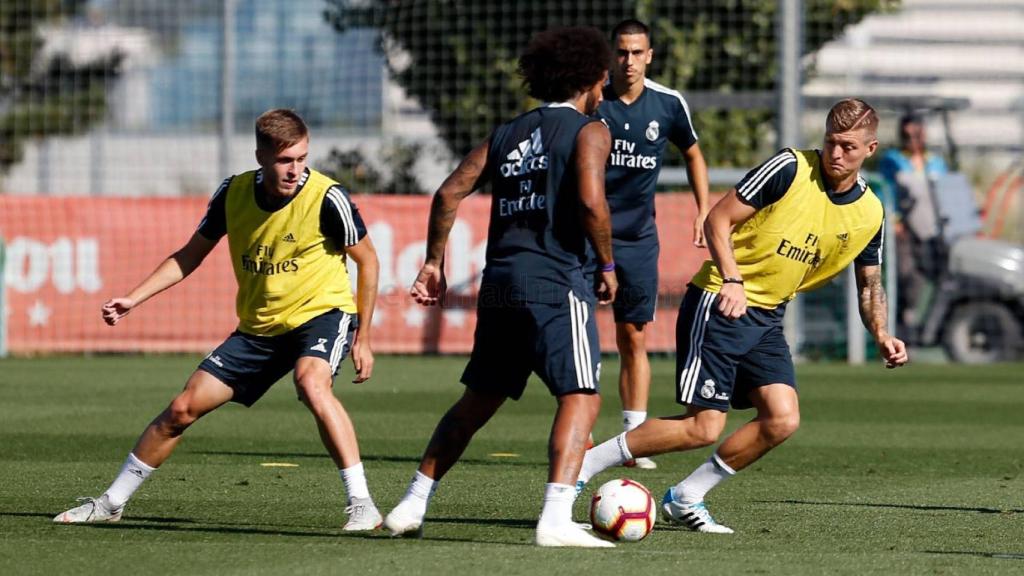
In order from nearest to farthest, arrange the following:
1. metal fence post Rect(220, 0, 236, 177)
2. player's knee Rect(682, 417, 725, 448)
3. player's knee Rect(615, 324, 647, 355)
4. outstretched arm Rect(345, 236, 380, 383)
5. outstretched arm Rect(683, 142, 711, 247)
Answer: outstretched arm Rect(345, 236, 380, 383) → player's knee Rect(682, 417, 725, 448) → player's knee Rect(615, 324, 647, 355) → outstretched arm Rect(683, 142, 711, 247) → metal fence post Rect(220, 0, 236, 177)

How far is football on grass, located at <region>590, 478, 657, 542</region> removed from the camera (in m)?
Answer: 6.92

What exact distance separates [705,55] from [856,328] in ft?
15.0

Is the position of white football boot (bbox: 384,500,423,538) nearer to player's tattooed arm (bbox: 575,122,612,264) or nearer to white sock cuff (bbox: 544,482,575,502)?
white sock cuff (bbox: 544,482,575,502)

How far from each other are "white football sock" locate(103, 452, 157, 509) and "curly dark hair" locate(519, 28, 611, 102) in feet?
7.63

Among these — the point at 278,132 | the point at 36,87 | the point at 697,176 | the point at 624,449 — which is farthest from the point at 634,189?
the point at 36,87

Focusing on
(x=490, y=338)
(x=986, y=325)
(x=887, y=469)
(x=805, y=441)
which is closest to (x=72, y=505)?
(x=490, y=338)

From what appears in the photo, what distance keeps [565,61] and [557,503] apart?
5.27 feet

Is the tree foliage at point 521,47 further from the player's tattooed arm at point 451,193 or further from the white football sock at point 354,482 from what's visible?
the player's tattooed arm at point 451,193

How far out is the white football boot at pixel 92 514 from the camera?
738 cm

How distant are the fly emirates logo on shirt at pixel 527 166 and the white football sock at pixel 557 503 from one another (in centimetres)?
102

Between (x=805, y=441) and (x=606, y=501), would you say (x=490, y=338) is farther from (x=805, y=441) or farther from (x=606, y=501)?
(x=805, y=441)

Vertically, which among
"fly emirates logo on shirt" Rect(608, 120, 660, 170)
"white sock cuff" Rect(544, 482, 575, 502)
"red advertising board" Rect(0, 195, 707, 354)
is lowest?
"red advertising board" Rect(0, 195, 707, 354)

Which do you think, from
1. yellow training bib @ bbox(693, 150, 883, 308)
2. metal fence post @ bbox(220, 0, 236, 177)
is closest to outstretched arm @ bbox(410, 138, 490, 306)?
yellow training bib @ bbox(693, 150, 883, 308)

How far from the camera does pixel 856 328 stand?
65.3ft
